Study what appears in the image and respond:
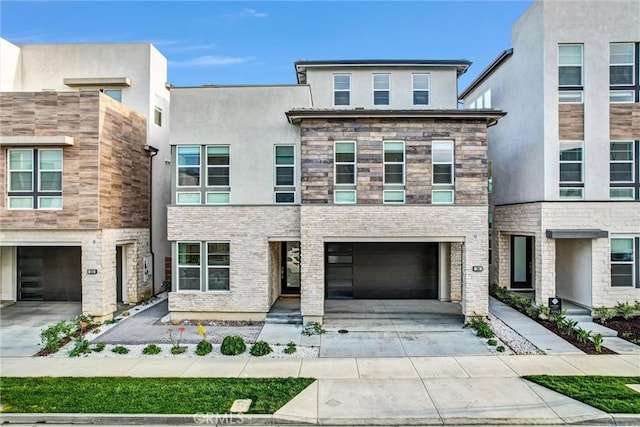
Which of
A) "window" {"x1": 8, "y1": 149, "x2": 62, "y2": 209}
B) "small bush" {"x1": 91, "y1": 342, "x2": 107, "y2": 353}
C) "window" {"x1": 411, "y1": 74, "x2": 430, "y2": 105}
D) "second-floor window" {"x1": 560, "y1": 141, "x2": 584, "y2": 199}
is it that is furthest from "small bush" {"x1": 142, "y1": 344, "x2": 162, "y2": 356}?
"second-floor window" {"x1": 560, "y1": 141, "x2": 584, "y2": 199}

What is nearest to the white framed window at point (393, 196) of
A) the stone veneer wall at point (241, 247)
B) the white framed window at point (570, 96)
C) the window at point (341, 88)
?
the stone veneer wall at point (241, 247)

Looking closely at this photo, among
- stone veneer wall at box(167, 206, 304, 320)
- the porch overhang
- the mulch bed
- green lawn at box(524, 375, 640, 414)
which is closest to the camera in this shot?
green lawn at box(524, 375, 640, 414)

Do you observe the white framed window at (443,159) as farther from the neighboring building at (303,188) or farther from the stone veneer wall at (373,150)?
the stone veneer wall at (373,150)

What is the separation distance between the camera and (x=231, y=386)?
7852 millimetres

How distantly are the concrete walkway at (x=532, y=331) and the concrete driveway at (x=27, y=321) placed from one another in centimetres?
1431

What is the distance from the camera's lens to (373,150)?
41.6ft

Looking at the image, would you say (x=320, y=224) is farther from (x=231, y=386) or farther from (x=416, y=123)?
(x=231, y=386)

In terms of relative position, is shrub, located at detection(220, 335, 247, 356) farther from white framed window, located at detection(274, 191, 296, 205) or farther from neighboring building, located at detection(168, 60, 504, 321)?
white framed window, located at detection(274, 191, 296, 205)

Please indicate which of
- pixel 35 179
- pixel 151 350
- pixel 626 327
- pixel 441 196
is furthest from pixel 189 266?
pixel 626 327

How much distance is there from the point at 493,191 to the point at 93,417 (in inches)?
691

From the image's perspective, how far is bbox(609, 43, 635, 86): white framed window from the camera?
1359cm

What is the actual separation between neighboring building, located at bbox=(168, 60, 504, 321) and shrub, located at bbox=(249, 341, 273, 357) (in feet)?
8.50

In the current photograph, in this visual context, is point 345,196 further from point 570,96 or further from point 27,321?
point 27,321

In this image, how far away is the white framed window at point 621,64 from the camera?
1359 centimetres
